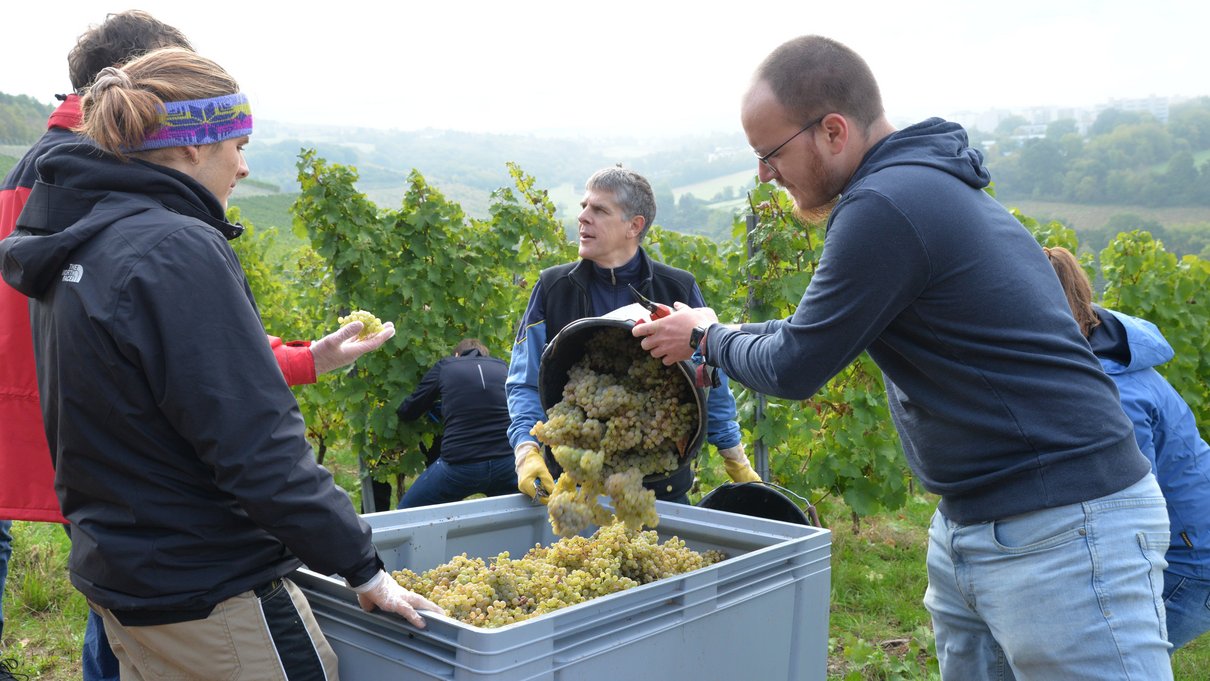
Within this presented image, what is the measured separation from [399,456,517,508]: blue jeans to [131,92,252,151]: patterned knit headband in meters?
3.14

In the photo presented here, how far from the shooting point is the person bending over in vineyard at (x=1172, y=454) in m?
2.63

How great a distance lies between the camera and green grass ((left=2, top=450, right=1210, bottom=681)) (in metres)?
3.85

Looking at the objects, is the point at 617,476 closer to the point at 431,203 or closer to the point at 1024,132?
the point at 431,203

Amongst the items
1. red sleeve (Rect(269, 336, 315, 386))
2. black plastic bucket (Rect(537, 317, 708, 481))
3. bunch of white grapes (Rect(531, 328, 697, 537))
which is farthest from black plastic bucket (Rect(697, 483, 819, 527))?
red sleeve (Rect(269, 336, 315, 386))

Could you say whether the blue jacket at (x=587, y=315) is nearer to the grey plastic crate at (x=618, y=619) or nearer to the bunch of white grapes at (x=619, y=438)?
the grey plastic crate at (x=618, y=619)

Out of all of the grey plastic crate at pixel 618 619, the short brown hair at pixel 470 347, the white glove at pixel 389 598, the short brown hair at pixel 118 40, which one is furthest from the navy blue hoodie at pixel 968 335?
the short brown hair at pixel 470 347

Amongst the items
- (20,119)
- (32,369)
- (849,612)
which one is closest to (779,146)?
(32,369)

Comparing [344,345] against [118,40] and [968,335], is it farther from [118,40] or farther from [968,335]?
[968,335]

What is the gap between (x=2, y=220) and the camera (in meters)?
2.59

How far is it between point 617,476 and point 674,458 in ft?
0.56

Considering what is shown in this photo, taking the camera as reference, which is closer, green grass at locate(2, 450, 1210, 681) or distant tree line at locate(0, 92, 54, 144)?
green grass at locate(2, 450, 1210, 681)

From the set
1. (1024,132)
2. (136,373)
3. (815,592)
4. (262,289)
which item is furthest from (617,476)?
(1024,132)

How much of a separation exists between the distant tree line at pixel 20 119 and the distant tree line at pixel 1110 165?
2741 cm

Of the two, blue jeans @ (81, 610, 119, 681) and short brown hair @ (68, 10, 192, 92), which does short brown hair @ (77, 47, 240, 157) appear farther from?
blue jeans @ (81, 610, 119, 681)
